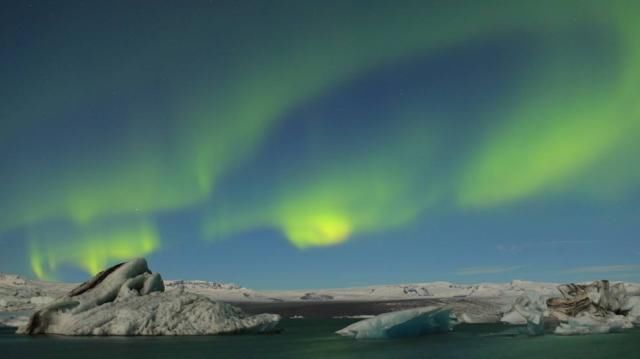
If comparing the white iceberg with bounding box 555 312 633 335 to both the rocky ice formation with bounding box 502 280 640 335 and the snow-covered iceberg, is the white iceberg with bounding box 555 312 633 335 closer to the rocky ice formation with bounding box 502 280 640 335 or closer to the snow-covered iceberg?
the rocky ice formation with bounding box 502 280 640 335

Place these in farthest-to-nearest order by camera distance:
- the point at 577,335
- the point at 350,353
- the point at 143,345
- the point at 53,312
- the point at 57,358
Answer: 1. the point at 53,312
2. the point at 577,335
3. the point at 143,345
4. the point at 350,353
5. the point at 57,358

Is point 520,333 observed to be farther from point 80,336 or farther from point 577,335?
point 80,336

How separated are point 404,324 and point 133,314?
15.3m

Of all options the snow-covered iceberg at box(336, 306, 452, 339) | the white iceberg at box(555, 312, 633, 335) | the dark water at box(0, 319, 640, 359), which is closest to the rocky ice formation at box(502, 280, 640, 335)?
the white iceberg at box(555, 312, 633, 335)

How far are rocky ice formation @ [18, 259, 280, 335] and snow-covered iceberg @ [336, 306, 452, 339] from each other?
733 centimetres

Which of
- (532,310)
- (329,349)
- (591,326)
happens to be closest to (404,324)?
(329,349)

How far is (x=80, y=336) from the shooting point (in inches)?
1614

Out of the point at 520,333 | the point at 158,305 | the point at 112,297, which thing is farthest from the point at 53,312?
the point at 520,333

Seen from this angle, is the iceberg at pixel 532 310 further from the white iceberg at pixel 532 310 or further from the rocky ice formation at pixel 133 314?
the rocky ice formation at pixel 133 314

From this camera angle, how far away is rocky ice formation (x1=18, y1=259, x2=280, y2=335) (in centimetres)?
4091

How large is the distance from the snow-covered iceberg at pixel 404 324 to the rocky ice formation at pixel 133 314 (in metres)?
7.33

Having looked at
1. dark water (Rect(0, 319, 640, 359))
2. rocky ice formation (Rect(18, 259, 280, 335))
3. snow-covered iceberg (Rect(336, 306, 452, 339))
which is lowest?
dark water (Rect(0, 319, 640, 359))

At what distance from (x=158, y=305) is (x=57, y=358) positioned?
1526 centimetres

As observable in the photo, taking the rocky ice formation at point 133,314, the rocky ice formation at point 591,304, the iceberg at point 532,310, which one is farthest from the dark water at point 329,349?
the rocky ice formation at point 591,304
